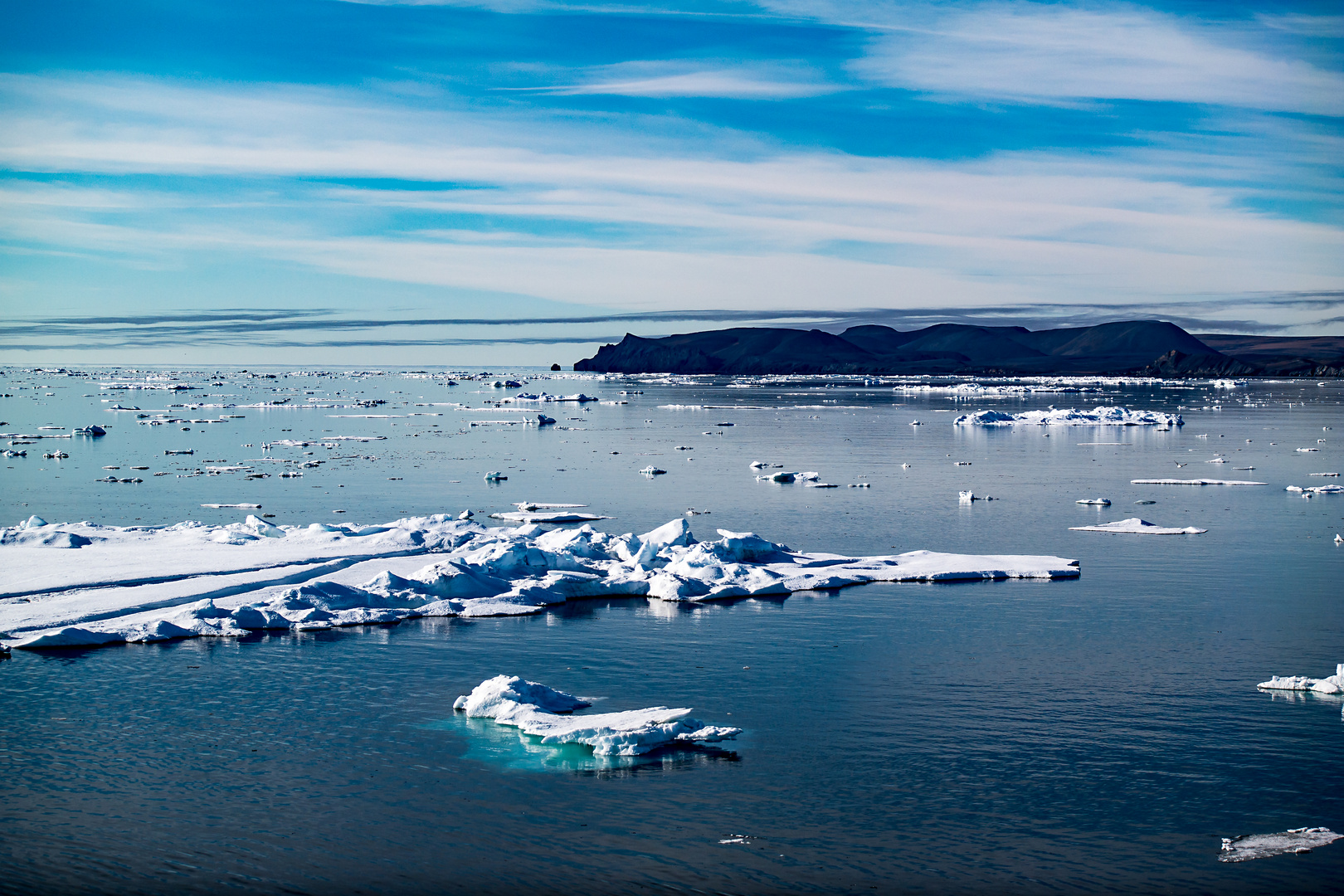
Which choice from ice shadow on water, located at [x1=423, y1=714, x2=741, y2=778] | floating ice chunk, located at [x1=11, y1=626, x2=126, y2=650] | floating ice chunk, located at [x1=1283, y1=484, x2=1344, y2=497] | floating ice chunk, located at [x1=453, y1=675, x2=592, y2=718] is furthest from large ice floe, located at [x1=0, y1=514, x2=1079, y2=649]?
floating ice chunk, located at [x1=1283, y1=484, x2=1344, y2=497]

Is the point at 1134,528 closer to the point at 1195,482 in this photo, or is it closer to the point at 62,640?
the point at 1195,482

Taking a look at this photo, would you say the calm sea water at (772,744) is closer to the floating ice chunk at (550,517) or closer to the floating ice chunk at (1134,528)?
the floating ice chunk at (1134,528)

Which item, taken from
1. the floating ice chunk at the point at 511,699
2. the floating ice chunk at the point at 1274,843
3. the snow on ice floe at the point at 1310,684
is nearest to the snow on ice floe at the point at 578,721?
the floating ice chunk at the point at 511,699

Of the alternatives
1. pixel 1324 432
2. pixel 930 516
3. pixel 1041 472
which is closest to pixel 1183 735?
pixel 930 516

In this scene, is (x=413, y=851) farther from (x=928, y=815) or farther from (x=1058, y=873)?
(x=1058, y=873)

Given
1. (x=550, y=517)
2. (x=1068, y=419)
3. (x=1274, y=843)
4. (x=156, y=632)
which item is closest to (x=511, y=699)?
(x=156, y=632)

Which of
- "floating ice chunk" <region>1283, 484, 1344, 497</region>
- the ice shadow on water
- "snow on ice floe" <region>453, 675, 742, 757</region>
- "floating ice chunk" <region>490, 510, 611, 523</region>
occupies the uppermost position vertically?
"floating ice chunk" <region>1283, 484, 1344, 497</region>

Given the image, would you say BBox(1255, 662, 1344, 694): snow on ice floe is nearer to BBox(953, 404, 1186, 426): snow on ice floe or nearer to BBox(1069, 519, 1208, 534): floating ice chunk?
BBox(1069, 519, 1208, 534): floating ice chunk
